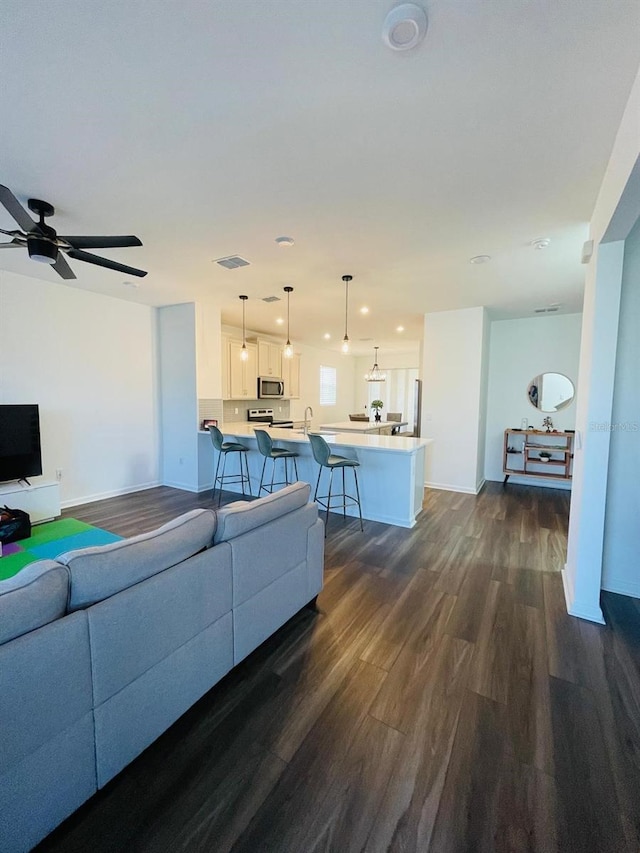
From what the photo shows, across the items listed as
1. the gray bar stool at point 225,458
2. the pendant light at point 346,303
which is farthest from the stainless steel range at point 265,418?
the pendant light at point 346,303

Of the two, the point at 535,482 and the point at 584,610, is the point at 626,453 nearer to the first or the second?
the point at 584,610

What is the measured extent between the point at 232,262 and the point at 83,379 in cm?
274

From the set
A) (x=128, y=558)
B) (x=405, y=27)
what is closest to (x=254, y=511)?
(x=128, y=558)

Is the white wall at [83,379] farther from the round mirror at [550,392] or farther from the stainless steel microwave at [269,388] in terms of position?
the round mirror at [550,392]

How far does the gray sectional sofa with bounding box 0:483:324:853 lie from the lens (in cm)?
104

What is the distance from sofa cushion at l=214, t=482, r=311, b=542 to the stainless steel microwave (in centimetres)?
458

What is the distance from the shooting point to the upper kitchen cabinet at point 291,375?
7496mm

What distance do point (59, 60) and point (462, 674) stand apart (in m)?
3.39

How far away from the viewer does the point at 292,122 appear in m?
1.75

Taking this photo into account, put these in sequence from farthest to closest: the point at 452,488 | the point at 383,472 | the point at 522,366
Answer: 1. the point at 522,366
2. the point at 452,488
3. the point at 383,472

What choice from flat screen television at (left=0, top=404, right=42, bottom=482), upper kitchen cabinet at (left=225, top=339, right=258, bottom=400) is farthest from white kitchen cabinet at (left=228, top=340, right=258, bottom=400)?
flat screen television at (left=0, top=404, right=42, bottom=482)

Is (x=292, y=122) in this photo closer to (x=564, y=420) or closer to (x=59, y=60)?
(x=59, y=60)

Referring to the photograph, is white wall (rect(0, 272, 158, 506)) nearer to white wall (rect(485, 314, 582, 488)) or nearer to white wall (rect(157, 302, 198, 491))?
white wall (rect(157, 302, 198, 491))

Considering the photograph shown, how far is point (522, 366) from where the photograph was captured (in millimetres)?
6035
